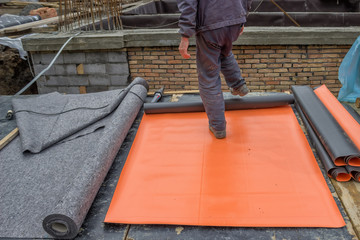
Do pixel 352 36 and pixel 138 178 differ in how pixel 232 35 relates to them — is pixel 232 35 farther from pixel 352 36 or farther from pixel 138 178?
pixel 352 36

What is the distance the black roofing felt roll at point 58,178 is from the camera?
2082 millimetres

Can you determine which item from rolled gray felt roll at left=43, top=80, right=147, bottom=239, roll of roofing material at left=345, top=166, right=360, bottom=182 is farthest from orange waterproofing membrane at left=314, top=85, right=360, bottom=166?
rolled gray felt roll at left=43, top=80, right=147, bottom=239

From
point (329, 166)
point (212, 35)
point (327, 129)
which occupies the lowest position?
point (329, 166)

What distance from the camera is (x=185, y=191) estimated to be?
2395mm

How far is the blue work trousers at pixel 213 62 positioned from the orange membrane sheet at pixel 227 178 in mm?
273

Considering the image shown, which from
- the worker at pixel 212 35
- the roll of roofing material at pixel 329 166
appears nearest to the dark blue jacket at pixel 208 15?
the worker at pixel 212 35

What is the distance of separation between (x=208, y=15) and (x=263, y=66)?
3.03 m

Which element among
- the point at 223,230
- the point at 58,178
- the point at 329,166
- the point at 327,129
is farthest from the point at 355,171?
the point at 58,178

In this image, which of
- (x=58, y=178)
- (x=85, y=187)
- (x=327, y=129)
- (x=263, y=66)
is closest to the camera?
(x=85, y=187)

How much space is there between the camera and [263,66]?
545cm

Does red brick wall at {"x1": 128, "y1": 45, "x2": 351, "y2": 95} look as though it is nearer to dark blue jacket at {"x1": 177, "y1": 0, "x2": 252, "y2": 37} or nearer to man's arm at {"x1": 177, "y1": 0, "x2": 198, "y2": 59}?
dark blue jacket at {"x1": 177, "y1": 0, "x2": 252, "y2": 37}

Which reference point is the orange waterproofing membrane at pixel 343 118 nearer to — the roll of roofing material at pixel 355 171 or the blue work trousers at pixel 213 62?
the roll of roofing material at pixel 355 171

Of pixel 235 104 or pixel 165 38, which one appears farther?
pixel 165 38

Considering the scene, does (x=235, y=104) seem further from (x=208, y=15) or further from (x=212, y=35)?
(x=208, y=15)
